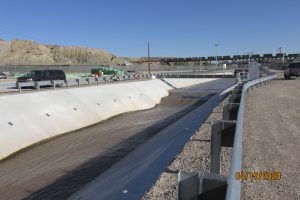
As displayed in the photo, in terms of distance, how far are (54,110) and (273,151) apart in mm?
14987

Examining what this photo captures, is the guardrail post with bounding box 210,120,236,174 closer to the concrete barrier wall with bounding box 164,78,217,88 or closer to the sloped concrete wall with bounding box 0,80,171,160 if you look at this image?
the sloped concrete wall with bounding box 0,80,171,160

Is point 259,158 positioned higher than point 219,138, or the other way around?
point 219,138

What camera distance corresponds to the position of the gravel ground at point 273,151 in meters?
6.51

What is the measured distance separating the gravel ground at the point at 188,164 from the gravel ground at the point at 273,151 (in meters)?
0.70

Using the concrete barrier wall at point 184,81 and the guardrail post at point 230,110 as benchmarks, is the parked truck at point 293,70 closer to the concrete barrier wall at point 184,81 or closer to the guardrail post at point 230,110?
the concrete barrier wall at point 184,81

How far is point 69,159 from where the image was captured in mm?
14398

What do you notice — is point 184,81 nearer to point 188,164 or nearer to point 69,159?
point 69,159

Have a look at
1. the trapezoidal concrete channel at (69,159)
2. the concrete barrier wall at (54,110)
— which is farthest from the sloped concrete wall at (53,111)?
the trapezoidal concrete channel at (69,159)

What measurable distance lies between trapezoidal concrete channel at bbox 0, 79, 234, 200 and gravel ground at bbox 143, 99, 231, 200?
3477 millimetres

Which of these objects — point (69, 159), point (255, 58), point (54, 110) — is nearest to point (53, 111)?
point (54, 110)

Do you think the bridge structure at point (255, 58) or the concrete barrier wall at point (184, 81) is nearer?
the concrete barrier wall at point (184, 81)

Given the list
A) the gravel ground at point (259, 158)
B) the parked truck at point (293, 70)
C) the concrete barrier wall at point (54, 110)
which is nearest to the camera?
the gravel ground at point (259, 158)

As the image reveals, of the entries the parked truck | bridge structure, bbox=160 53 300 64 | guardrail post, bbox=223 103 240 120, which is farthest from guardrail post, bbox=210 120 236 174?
bridge structure, bbox=160 53 300 64

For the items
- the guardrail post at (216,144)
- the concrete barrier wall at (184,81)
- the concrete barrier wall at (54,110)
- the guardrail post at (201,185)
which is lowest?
the concrete barrier wall at (184,81)
